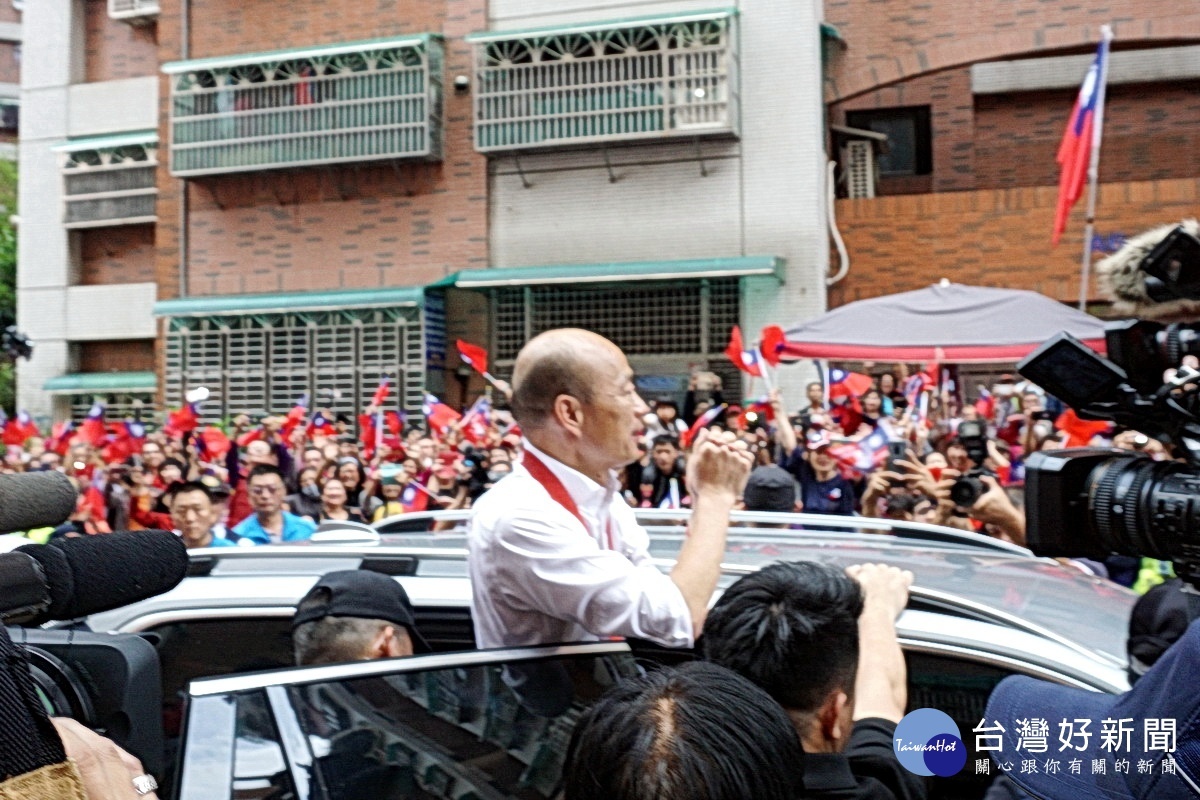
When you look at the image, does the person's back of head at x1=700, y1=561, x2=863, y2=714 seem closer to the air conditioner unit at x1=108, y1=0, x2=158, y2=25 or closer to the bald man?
the bald man

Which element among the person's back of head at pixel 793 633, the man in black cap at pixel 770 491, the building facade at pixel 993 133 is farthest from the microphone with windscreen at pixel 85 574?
the building facade at pixel 993 133

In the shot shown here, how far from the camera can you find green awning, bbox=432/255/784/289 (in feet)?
49.6

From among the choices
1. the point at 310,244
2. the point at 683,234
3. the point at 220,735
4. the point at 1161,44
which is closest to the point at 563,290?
the point at 683,234

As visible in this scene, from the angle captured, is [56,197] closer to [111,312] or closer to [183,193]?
[111,312]

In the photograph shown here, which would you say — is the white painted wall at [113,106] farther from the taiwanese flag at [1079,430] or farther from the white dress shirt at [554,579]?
the white dress shirt at [554,579]

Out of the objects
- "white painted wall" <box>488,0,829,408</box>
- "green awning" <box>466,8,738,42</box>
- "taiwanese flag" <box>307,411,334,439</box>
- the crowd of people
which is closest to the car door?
the crowd of people

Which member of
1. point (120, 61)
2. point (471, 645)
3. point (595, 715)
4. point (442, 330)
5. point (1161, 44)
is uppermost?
Result: point (120, 61)

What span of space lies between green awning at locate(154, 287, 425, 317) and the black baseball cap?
551 inches

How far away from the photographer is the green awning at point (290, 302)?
1667 cm

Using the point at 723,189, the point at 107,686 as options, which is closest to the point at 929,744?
the point at 107,686

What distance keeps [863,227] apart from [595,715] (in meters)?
15.0

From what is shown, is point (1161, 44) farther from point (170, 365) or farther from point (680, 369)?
point (170, 365)

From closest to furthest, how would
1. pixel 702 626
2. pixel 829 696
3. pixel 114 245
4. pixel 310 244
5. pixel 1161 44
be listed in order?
pixel 829 696
pixel 702 626
pixel 1161 44
pixel 310 244
pixel 114 245

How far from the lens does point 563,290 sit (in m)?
16.6
